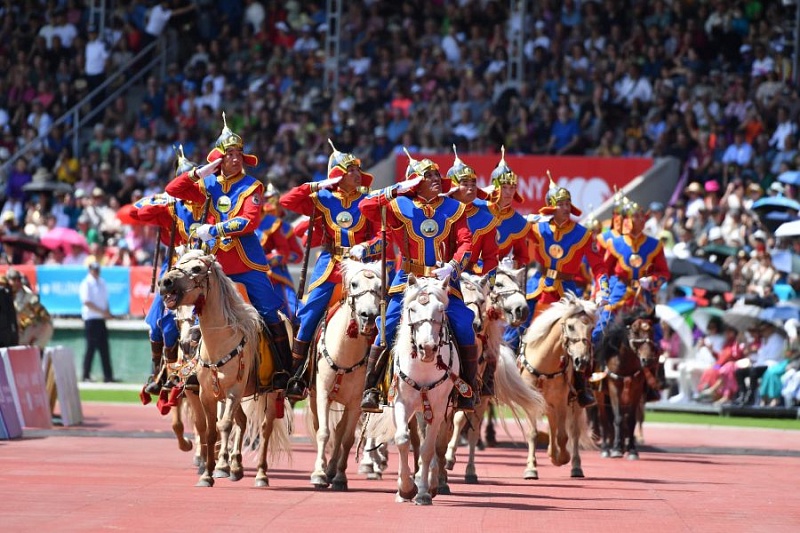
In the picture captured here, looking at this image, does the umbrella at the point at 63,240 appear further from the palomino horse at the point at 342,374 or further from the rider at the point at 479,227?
the palomino horse at the point at 342,374

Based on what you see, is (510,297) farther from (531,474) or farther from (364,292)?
(364,292)

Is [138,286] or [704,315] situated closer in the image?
[704,315]

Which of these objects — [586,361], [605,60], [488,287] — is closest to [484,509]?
[488,287]

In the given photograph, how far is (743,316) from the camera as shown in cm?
2450

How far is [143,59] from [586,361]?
23966 mm

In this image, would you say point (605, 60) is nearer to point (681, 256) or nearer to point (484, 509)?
point (681, 256)

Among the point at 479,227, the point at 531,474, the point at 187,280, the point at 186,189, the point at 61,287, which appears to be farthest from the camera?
the point at 61,287

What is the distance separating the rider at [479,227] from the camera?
14.0 m

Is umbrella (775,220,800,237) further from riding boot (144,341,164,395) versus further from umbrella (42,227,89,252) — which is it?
umbrella (42,227,89,252)

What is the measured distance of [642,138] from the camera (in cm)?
2988

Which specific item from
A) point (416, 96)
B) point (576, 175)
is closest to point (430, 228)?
point (576, 175)

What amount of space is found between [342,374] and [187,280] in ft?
5.12

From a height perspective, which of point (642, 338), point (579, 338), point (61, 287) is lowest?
point (642, 338)

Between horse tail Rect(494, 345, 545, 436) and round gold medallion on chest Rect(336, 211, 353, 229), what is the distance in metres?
1.84
